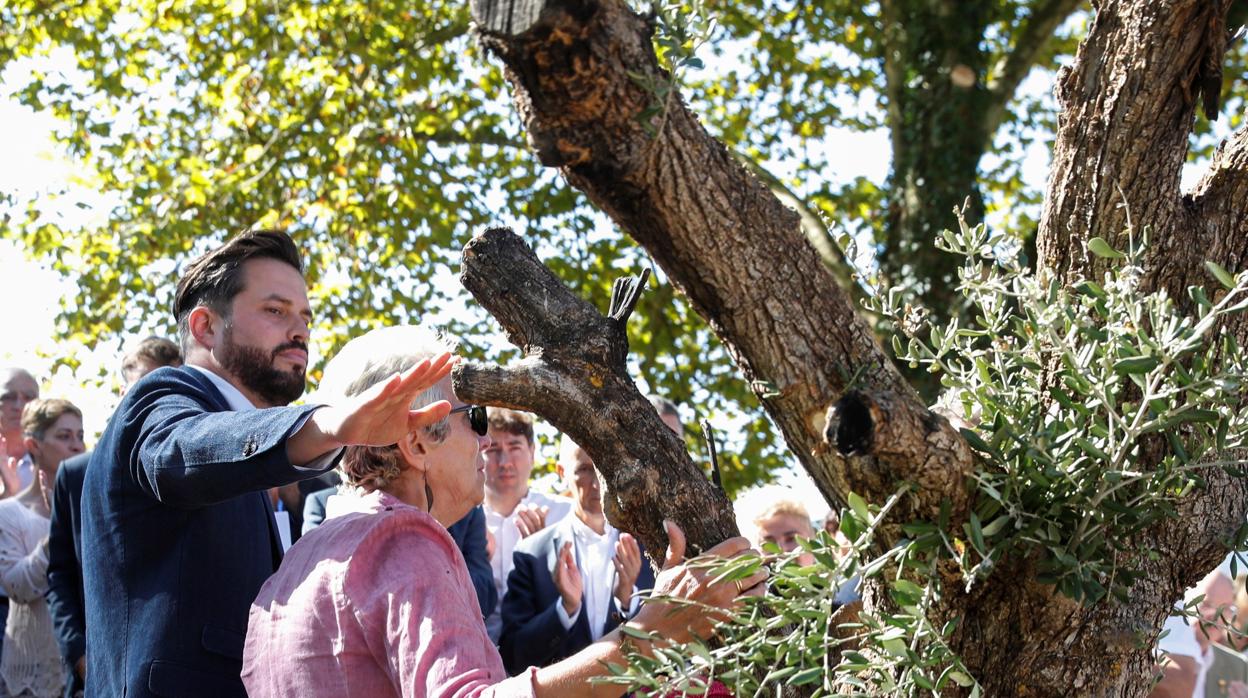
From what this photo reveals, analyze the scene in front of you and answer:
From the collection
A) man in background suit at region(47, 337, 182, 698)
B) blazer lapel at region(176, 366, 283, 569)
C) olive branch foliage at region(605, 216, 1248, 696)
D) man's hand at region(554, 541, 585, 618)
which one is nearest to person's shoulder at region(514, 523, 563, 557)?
man's hand at region(554, 541, 585, 618)

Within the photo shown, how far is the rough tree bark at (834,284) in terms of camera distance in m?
1.79

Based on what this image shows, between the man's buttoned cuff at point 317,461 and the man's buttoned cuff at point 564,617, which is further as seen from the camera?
the man's buttoned cuff at point 564,617

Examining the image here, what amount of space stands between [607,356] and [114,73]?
11358 millimetres

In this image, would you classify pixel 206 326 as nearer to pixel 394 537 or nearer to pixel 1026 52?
pixel 394 537

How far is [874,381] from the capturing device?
6.50 feet

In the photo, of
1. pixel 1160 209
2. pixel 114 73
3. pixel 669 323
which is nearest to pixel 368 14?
pixel 114 73

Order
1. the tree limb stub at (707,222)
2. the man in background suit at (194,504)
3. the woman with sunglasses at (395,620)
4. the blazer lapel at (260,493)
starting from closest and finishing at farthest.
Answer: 1. the tree limb stub at (707,222)
2. the woman with sunglasses at (395,620)
3. the man in background suit at (194,504)
4. the blazer lapel at (260,493)

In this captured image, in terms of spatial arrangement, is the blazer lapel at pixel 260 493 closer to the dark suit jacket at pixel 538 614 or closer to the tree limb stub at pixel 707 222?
the tree limb stub at pixel 707 222

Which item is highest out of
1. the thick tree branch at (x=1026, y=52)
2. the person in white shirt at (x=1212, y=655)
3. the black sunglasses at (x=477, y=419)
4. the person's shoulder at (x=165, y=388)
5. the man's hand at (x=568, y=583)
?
the thick tree branch at (x=1026, y=52)

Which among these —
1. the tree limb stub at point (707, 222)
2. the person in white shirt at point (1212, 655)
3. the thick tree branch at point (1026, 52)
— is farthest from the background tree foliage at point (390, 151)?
the tree limb stub at point (707, 222)

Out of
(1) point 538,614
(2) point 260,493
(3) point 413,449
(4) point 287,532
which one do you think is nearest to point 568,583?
(1) point 538,614

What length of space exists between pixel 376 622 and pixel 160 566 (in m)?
0.83

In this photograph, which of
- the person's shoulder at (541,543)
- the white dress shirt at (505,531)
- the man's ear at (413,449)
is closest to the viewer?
the man's ear at (413,449)

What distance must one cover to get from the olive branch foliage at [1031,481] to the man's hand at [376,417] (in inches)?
21.7
